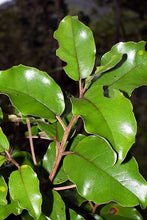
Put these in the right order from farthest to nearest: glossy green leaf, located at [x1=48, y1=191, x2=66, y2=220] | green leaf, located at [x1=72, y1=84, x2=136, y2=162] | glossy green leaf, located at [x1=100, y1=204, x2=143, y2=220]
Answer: glossy green leaf, located at [x1=100, y1=204, x2=143, y2=220] < glossy green leaf, located at [x1=48, y1=191, x2=66, y2=220] < green leaf, located at [x1=72, y1=84, x2=136, y2=162]

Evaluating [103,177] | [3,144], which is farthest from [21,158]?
[103,177]

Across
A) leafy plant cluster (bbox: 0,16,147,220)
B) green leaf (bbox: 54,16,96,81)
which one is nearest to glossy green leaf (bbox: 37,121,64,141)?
leafy plant cluster (bbox: 0,16,147,220)

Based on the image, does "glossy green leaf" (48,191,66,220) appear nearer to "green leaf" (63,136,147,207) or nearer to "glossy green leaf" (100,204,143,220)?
"green leaf" (63,136,147,207)

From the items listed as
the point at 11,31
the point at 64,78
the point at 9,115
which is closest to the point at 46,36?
the point at 11,31

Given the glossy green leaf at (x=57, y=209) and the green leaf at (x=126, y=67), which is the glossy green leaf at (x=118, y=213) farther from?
the green leaf at (x=126, y=67)

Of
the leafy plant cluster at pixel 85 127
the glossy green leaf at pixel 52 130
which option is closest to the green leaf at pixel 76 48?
the leafy plant cluster at pixel 85 127
